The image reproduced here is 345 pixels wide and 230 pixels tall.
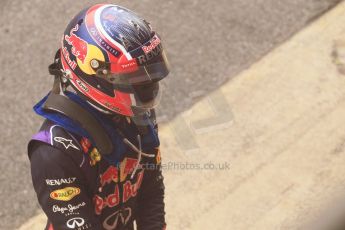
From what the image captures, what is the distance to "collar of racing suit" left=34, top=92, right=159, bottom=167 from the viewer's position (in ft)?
9.54

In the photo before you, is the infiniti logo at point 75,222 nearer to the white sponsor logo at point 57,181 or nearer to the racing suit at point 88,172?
the racing suit at point 88,172

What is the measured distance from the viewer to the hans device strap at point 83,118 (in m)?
2.90

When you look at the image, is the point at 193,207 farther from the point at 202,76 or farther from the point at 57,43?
the point at 57,43

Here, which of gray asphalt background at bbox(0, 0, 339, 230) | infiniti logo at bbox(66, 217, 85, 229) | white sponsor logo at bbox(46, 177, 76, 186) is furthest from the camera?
gray asphalt background at bbox(0, 0, 339, 230)

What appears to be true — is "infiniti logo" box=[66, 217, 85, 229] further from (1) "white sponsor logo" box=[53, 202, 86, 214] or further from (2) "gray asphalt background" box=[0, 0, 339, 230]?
(2) "gray asphalt background" box=[0, 0, 339, 230]

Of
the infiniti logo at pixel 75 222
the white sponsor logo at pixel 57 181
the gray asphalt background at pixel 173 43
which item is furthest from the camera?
the gray asphalt background at pixel 173 43

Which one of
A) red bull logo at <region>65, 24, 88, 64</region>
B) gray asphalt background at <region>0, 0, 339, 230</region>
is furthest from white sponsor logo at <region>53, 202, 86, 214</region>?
gray asphalt background at <region>0, 0, 339, 230</region>

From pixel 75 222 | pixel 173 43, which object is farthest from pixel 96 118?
pixel 173 43

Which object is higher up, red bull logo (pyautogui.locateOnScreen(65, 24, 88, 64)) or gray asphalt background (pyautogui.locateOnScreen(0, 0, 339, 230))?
red bull logo (pyautogui.locateOnScreen(65, 24, 88, 64))

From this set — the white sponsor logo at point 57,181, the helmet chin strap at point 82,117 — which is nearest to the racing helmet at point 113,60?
the helmet chin strap at point 82,117

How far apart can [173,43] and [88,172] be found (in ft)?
13.1

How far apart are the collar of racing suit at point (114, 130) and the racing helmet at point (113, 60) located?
0.05m

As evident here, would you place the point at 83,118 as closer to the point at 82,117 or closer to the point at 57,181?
the point at 82,117

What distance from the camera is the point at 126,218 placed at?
3.43 m
